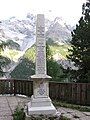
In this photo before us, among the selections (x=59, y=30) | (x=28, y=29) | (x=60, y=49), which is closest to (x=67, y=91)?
(x=60, y=49)

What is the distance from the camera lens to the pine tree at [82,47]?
63.2ft

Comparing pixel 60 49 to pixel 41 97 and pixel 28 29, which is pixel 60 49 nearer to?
pixel 28 29

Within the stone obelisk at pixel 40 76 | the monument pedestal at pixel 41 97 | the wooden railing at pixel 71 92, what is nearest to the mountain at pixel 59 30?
the wooden railing at pixel 71 92

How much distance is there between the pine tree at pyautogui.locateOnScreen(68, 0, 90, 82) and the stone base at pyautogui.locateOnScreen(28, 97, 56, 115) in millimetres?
10950

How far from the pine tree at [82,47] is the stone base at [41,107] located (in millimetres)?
10950

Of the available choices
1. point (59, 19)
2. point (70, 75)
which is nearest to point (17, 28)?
point (59, 19)

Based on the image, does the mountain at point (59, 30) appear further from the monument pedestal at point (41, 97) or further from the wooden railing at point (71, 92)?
the monument pedestal at point (41, 97)

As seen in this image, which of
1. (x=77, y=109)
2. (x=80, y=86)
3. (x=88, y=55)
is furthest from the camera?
(x=88, y=55)

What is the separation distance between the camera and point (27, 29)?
183375 mm

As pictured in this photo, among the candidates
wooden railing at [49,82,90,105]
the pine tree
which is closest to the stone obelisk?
wooden railing at [49,82,90,105]

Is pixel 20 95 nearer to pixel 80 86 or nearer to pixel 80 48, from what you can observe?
pixel 80 86

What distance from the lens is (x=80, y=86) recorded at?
10.9 m

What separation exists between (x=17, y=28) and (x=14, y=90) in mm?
168986

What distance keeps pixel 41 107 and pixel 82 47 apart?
1277 centimetres
